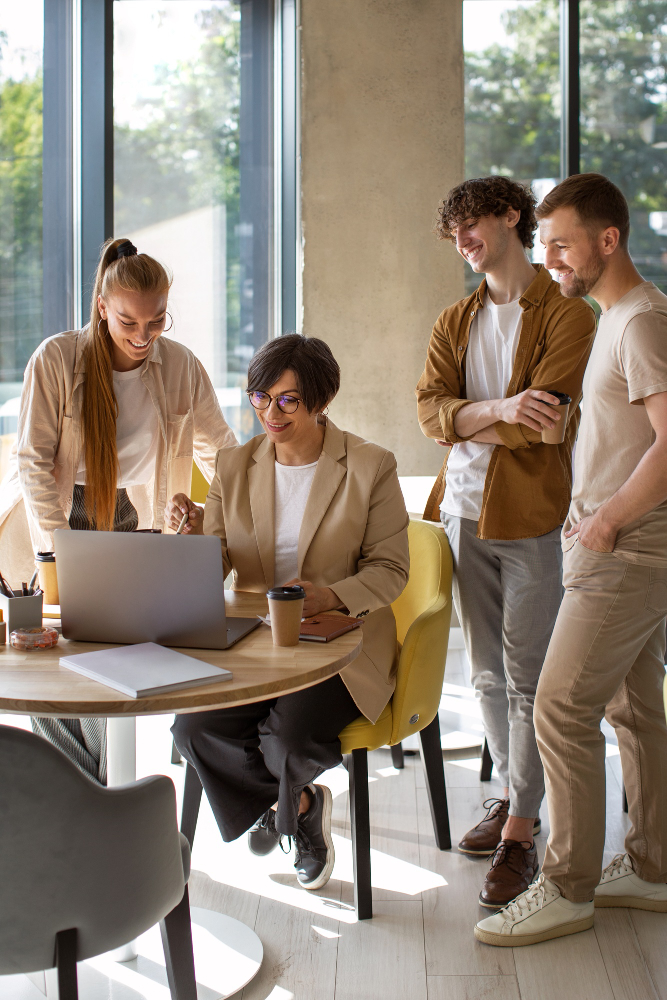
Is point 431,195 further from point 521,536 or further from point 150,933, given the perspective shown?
point 150,933

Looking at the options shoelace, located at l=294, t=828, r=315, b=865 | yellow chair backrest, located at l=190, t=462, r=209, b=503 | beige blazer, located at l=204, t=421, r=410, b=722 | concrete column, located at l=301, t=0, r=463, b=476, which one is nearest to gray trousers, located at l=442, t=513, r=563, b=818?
beige blazer, located at l=204, t=421, r=410, b=722

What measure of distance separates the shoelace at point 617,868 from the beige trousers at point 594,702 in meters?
0.12

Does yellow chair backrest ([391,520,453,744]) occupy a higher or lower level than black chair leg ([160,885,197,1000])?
higher

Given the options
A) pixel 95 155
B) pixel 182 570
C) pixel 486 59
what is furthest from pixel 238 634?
pixel 486 59

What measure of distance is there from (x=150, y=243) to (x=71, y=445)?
7.30 ft

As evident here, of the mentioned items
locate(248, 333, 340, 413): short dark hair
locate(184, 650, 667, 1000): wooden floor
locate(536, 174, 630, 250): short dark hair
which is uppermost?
locate(536, 174, 630, 250): short dark hair

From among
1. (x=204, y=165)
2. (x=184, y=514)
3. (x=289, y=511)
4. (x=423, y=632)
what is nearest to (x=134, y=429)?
(x=184, y=514)

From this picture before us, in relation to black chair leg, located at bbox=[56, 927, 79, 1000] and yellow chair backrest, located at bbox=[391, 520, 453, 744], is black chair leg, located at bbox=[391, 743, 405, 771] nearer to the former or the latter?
yellow chair backrest, located at bbox=[391, 520, 453, 744]

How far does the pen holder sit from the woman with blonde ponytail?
1.95 feet

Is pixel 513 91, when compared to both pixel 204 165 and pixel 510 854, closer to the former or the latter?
pixel 204 165

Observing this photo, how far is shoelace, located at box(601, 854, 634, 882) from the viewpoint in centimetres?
225

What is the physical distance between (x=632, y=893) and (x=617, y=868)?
3.0 inches

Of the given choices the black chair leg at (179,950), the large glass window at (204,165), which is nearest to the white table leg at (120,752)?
the black chair leg at (179,950)

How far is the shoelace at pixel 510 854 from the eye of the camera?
7.48 ft
